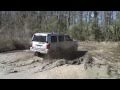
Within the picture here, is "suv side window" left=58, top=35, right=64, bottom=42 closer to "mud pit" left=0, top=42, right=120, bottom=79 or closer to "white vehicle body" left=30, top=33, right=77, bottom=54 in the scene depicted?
"white vehicle body" left=30, top=33, right=77, bottom=54

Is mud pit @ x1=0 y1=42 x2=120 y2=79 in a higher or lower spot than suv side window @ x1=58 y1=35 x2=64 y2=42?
lower

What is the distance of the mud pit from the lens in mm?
13695

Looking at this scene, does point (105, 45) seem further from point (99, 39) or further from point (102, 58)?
point (102, 58)

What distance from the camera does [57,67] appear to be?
15.5 m

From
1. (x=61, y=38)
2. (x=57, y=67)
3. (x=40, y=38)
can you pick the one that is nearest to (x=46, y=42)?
(x=40, y=38)

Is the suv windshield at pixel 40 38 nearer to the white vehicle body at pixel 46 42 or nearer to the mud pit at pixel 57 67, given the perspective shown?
the white vehicle body at pixel 46 42

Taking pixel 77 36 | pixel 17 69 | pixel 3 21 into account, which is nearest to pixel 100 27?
pixel 77 36

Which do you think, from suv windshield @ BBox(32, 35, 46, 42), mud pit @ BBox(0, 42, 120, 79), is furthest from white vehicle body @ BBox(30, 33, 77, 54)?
mud pit @ BBox(0, 42, 120, 79)
